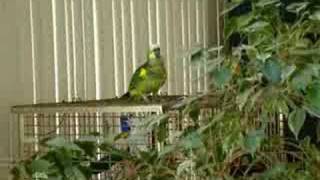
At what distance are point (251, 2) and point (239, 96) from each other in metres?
0.16

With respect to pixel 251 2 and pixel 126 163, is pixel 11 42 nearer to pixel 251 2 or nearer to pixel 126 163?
pixel 126 163

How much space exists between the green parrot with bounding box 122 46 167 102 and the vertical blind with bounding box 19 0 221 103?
11cm

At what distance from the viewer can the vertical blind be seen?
7.82ft

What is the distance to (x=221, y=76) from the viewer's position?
0.95m

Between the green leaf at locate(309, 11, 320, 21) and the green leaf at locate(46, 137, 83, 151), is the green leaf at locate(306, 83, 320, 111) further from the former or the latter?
the green leaf at locate(46, 137, 83, 151)

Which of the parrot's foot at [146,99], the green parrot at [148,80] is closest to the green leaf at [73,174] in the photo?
the parrot's foot at [146,99]

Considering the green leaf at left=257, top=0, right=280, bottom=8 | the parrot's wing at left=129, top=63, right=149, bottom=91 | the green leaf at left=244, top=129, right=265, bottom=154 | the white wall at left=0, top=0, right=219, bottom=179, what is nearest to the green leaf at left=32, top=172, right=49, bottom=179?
the green leaf at left=244, top=129, right=265, bottom=154

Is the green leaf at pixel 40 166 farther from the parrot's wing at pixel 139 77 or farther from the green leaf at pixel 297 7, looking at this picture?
the parrot's wing at pixel 139 77

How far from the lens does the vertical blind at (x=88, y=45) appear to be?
7.82 feet

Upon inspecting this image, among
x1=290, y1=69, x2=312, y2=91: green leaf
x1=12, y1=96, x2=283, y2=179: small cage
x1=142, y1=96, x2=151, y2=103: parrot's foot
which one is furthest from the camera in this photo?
x1=142, y1=96, x2=151, y2=103: parrot's foot

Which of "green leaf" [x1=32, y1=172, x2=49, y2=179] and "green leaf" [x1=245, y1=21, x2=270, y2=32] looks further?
"green leaf" [x1=32, y1=172, x2=49, y2=179]

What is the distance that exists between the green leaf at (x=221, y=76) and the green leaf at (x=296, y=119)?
0.34ft

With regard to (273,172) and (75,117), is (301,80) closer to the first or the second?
(273,172)

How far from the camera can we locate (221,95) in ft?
3.49
